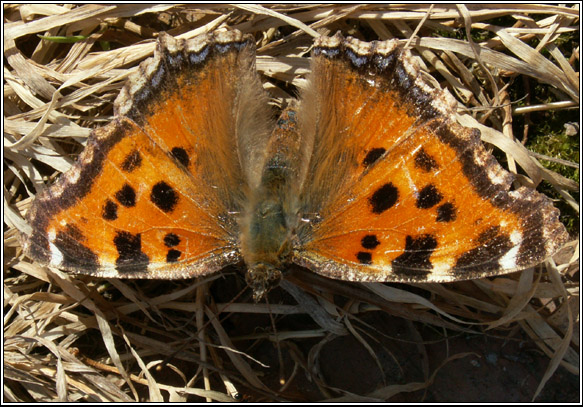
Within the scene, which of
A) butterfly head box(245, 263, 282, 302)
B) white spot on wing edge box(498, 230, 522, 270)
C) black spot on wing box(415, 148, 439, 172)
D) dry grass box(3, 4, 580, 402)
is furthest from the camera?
dry grass box(3, 4, 580, 402)

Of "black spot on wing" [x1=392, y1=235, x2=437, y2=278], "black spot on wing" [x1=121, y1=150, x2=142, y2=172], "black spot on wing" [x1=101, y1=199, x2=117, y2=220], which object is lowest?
"black spot on wing" [x1=392, y1=235, x2=437, y2=278]

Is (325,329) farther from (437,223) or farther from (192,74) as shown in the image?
(192,74)

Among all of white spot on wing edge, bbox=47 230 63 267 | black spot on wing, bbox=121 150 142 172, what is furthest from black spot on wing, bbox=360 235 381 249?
white spot on wing edge, bbox=47 230 63 267

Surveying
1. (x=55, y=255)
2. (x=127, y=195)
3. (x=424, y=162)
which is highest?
(x=127, y=195)

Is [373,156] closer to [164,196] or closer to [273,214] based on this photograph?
[273,214]

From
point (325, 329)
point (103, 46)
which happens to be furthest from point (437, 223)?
point (103, 46)

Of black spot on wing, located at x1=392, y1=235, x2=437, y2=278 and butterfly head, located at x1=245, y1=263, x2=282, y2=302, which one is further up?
butterfly head, located at x1=245, y1=263, x2=282, y2=302

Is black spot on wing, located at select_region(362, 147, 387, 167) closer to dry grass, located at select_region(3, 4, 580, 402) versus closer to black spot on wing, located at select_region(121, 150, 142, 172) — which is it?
dry grass, located at select_region(3, 4, 580, 402)

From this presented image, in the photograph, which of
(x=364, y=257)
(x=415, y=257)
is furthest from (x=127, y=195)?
(x=415, y=257)
